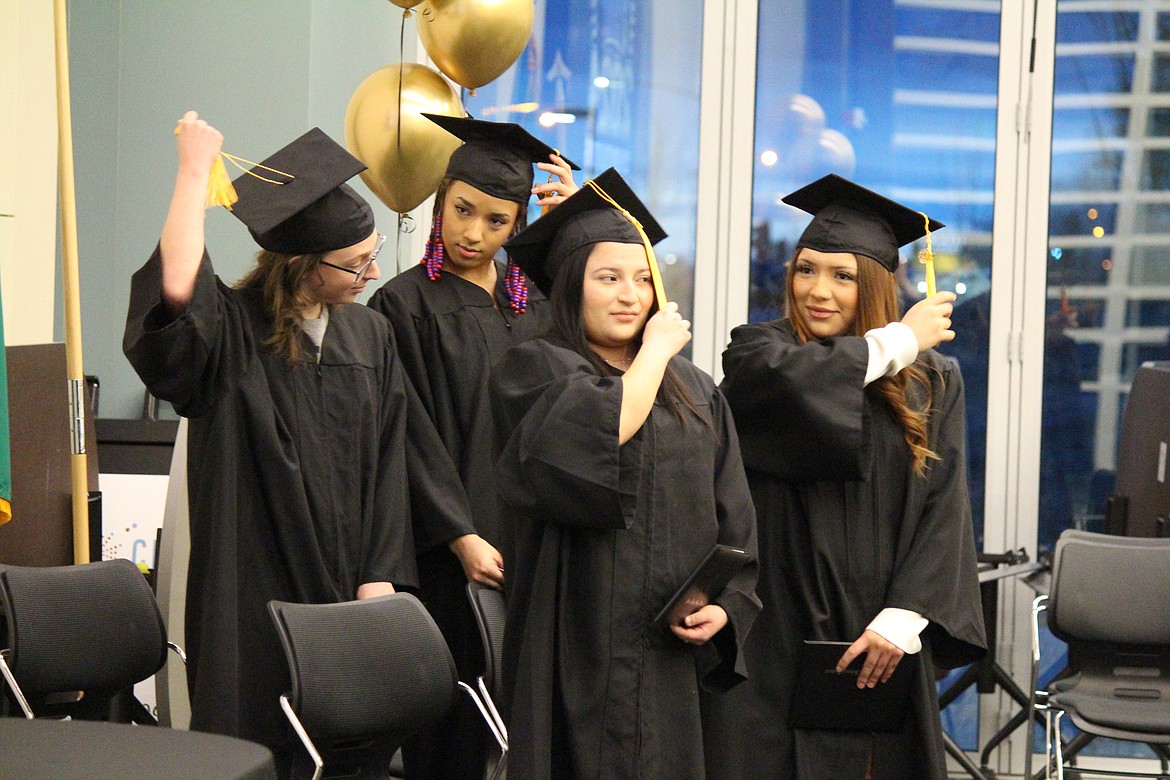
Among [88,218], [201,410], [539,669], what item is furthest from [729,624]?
[88,218]

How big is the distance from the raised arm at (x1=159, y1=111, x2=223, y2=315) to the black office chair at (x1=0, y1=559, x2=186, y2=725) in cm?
76

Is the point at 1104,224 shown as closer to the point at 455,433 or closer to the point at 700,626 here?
the point at 455,433

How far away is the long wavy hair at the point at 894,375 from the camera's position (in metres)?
2.85

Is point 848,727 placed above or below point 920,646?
below

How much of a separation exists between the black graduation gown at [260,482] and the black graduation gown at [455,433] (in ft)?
0.91

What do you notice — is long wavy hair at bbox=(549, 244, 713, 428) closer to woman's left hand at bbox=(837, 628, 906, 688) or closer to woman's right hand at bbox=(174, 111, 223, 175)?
woman's left hand at bbox=(837, 628, 906, 688)

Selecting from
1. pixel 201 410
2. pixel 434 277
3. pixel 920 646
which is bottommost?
pixel 920 646

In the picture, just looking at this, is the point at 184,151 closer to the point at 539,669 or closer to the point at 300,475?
the point at 300,475

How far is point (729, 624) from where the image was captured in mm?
2486

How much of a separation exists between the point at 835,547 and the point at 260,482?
1.26 m

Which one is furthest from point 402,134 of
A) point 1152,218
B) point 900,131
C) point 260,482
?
point 1152,218

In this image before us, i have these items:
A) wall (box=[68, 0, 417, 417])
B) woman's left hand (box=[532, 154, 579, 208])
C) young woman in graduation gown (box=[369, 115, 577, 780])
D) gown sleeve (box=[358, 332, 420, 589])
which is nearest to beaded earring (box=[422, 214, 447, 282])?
young woman in graduation gown (box=[369, 115, 577, 780])

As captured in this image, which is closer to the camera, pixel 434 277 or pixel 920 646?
pixel 920 646

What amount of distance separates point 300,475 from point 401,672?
48 cm
